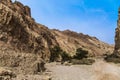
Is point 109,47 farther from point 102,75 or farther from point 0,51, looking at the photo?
point 102,75

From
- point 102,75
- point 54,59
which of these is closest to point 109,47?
point 54,59

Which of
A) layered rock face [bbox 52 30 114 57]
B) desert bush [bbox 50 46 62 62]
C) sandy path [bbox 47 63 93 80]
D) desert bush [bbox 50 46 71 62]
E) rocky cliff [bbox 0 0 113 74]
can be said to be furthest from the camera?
layered rock face [bbox 52 30 114 57]

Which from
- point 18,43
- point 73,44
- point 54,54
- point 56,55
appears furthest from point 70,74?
point 73,44

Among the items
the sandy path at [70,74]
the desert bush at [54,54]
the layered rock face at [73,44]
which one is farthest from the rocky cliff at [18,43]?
the layered rock face at [73,44]

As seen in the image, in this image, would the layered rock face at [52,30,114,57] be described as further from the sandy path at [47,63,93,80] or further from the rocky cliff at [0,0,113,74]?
the sandy path at [47,63,93,80]

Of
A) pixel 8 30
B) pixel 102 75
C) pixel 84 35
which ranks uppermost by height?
pixel 84 35

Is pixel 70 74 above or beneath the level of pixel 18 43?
beneath

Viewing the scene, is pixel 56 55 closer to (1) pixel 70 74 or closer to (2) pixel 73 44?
(1) pixel 70 74

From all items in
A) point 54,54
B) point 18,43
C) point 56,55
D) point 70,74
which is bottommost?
point 70,74

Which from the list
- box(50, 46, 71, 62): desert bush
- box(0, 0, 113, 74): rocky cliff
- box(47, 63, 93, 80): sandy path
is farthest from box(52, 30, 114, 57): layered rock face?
box(47, 63, 93, 80): sandy path

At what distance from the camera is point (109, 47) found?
12494cm

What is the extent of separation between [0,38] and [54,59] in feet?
84.4

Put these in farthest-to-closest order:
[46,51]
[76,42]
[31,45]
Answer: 1. [76,42]
2. [46,51]
3. [31,45]

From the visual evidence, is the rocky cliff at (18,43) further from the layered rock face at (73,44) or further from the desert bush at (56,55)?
the layered rock face at (73,44)
